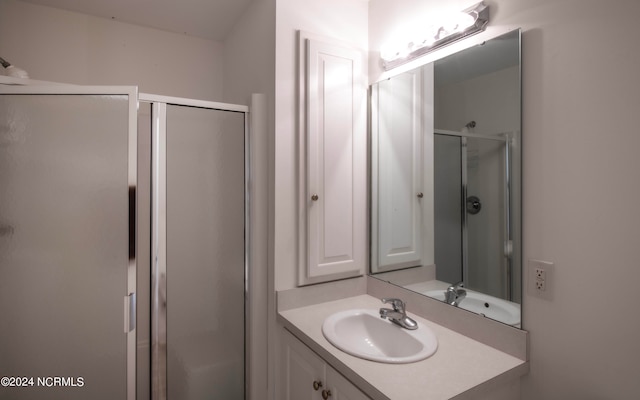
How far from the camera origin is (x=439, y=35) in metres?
1.41

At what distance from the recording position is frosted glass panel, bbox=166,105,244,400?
155 centimetres

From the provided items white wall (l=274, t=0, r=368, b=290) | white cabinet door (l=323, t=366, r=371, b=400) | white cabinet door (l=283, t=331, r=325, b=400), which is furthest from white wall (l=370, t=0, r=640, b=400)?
white wall (l=274, t=0, r=368, b=290)

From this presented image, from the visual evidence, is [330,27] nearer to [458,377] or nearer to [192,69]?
[192,69]

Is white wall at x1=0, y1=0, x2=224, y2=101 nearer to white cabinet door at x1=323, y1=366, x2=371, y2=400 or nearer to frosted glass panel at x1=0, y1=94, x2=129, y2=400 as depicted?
frosted glass panel at x1=0, y1=94, x2=129, y2=400

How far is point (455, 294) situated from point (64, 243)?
5.52 ft

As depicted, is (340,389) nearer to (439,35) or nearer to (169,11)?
(439,35)

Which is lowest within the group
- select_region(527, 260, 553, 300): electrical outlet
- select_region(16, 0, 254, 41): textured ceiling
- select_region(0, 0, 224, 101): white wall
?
select_region(527, 260, 553, 300): electrical outlet

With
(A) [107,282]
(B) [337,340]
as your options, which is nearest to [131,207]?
(A) [107,282]

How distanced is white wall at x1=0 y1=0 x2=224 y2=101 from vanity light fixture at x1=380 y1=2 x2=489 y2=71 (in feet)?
4.46

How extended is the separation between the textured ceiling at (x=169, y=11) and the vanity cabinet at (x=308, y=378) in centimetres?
188

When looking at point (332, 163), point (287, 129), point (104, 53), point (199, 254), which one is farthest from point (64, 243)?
point (104, 53)

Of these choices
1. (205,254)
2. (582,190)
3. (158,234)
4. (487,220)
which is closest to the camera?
(582,190)

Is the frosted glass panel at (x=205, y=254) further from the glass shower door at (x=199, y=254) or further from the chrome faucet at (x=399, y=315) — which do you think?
the chrome faucet at (x=399, y=315)

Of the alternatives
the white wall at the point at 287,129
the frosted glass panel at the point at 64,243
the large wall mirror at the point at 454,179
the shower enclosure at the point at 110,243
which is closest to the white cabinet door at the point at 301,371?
the white wall at the point at 287,129
